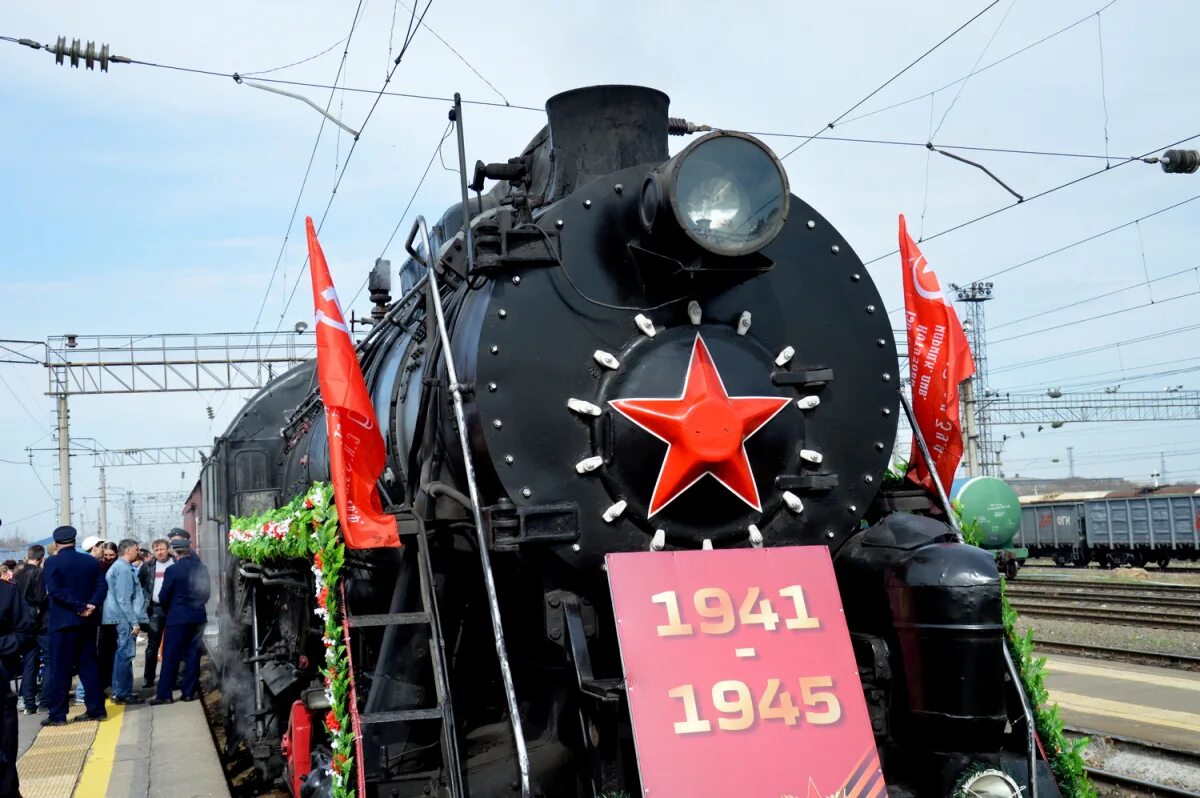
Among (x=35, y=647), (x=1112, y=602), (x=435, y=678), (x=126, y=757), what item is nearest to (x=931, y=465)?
(x=435, y=678)

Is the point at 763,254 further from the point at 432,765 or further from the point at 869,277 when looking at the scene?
the point at 432,765

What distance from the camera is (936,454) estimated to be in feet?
16.7

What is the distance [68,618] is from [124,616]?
1.49 m

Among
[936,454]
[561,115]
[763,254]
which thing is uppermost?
[561,115]

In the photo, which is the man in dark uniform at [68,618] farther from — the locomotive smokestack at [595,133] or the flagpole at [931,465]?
the flagpole at [931,465]

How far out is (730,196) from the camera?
4039 mm

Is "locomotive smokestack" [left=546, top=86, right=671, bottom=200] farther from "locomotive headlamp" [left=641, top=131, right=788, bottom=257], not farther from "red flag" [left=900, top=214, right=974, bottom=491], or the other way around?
"red flag" [left=900, top=214, right=974, bottom=491]

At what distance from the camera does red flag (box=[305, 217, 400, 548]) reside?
14.0 ft

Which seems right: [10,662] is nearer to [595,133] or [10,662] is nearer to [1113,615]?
[595,133]

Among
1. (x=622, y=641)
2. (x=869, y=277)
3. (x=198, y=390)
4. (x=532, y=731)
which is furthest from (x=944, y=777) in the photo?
(x=198, y=390)

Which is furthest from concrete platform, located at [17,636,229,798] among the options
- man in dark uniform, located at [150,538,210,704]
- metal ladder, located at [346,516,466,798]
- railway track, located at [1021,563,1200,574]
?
railway track, located at [1021,563,1200,574]

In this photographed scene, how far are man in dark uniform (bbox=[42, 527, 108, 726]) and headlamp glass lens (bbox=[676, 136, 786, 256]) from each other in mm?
7205

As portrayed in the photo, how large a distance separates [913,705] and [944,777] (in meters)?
0.27

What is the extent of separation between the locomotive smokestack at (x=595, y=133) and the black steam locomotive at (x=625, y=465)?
0.4 inches
